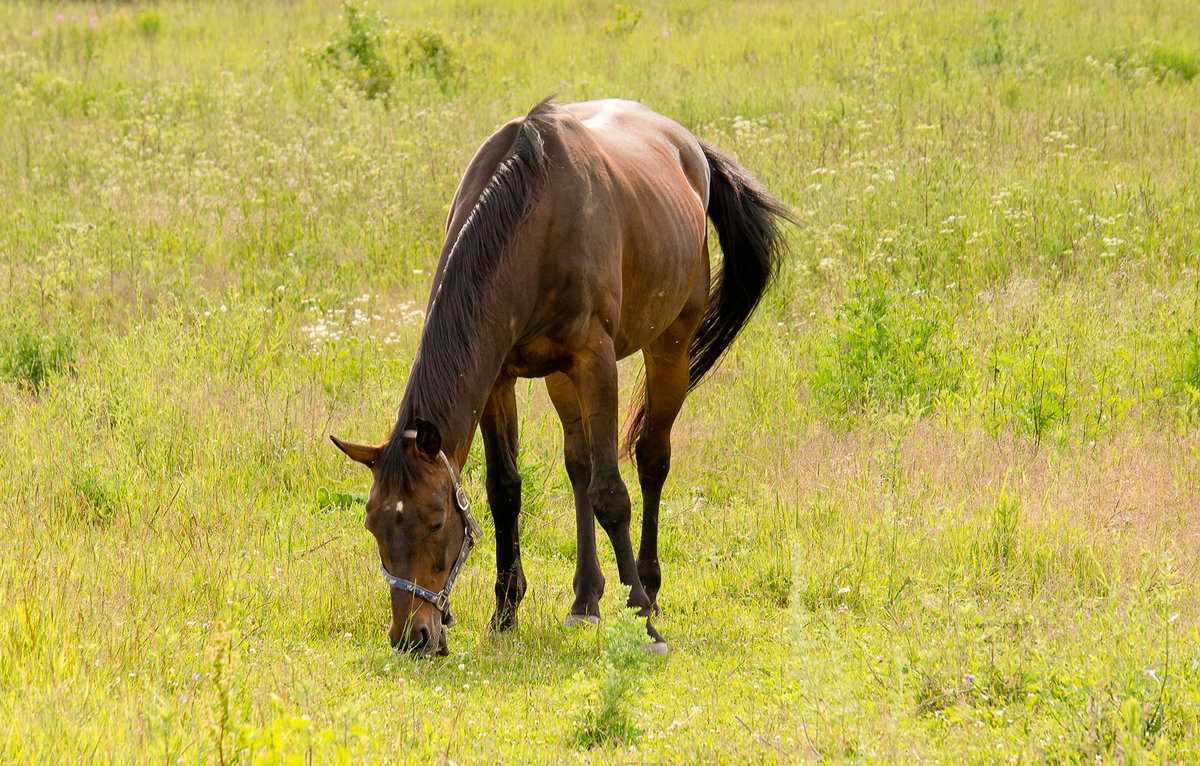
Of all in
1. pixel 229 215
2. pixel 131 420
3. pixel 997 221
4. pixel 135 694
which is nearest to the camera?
pixel 135 694

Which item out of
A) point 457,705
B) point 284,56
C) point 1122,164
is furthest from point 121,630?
point 284,56

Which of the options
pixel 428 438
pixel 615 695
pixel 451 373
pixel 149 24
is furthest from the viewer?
pixel 149 24

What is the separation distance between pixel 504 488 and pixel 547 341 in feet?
2.44

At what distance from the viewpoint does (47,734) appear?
2537mm

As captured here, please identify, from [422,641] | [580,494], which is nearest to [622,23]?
[580,494]

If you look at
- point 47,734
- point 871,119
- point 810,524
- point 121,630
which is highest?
point 871,119

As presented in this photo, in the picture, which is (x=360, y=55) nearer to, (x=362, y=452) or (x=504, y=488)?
(x=504, y=488)

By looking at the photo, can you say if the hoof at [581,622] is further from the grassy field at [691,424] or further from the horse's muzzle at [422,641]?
the horse's muzzle at [422,641]

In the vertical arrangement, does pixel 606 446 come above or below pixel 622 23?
below

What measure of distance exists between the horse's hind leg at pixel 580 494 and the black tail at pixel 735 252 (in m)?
1.40

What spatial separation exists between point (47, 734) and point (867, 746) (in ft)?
6.71

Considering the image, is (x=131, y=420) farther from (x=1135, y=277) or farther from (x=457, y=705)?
(x=1135, y=277)

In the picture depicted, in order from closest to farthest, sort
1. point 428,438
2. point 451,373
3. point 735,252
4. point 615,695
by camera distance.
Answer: point 615,695
point 428,438
point 451,373
point 735,252

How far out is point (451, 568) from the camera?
3.79 m
